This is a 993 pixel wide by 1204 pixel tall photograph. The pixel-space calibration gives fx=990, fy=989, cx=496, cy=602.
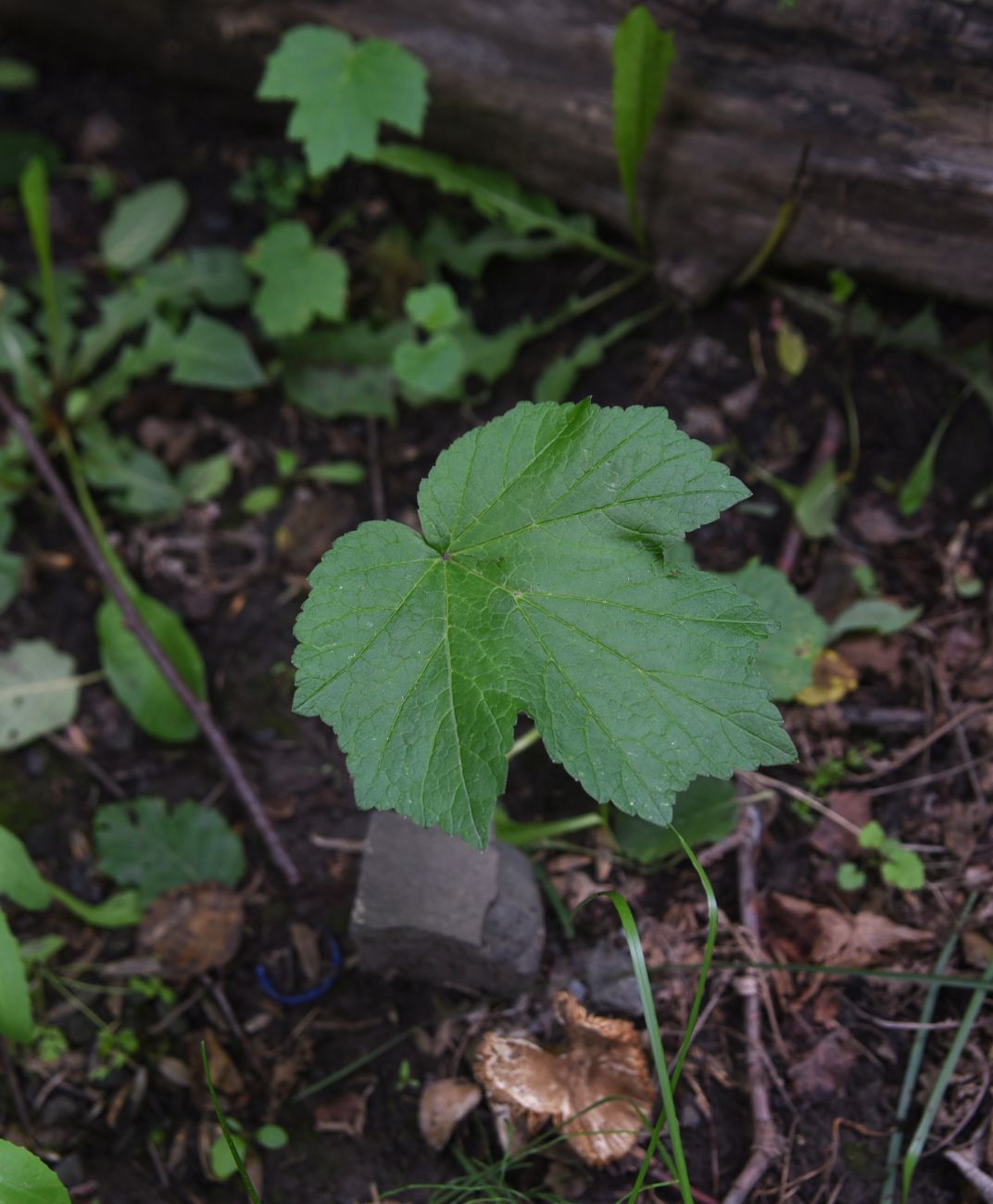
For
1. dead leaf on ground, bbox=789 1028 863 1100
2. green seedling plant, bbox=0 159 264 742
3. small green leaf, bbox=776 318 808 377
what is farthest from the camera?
small green leaf, bbox=776 318 808 377

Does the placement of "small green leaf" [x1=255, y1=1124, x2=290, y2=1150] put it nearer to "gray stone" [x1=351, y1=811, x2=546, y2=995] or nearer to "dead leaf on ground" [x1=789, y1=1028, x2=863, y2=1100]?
"gray stone" [x1=351, y1=811, x2=546, y2=995]

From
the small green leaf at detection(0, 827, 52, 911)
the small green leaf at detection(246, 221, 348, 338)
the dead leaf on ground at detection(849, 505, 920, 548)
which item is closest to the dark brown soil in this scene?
the dead leaf on ground at detection(849, 505, 920, 548)

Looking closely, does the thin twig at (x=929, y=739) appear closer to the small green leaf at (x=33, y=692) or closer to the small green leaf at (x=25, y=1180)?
the small green leaf at (x=25, y=1180)

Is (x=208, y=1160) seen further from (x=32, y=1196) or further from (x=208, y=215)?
(x=208, y=215)

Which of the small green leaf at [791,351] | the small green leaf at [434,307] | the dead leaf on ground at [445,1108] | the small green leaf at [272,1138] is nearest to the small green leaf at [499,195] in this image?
the small green leaf at [434,307]

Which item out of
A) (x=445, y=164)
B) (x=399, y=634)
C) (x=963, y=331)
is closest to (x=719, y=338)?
(x=963, y=331)

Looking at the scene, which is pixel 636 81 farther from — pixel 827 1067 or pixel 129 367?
pixel 827 1067

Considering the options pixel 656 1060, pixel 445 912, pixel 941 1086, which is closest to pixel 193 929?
pixel 445 912
